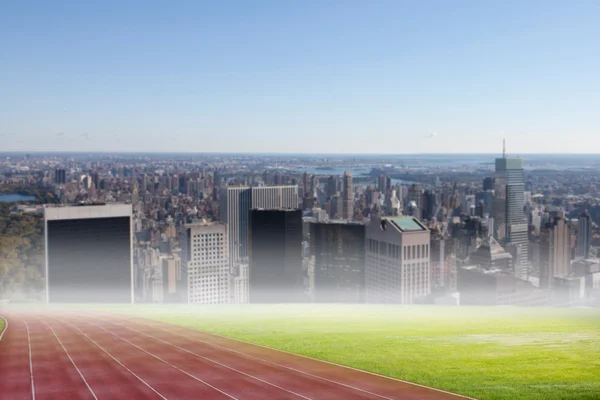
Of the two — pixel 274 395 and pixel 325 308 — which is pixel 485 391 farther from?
pixel 325 308

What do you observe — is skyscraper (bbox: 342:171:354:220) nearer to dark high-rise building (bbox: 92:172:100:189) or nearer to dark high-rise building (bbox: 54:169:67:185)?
dark high-rise building (bbox: 92:172:100:189)

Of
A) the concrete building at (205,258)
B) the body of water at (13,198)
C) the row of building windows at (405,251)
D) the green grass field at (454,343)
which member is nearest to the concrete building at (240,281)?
the concrete building at (205,258)

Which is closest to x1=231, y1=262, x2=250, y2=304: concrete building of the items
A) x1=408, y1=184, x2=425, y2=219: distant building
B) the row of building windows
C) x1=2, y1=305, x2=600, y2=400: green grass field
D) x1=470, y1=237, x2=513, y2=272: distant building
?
the row of building windows

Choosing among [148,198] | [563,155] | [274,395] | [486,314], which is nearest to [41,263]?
[148,198]

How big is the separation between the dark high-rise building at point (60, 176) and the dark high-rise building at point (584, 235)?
14886 mm

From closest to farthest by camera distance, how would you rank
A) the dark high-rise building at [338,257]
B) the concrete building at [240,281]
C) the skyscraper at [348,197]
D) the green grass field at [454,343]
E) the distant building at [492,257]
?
the green grass field at [454,343] < the distant building at [492,257] < the concrete building at [240,281] < the dark high-rise building at [338,257] < the skyscraper at [348,197]

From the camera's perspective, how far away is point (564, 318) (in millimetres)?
10219

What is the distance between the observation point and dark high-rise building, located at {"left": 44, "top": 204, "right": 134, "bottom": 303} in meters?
16.0

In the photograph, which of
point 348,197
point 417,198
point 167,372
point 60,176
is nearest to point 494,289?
point 417,198

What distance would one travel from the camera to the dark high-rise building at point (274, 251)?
1808 cm

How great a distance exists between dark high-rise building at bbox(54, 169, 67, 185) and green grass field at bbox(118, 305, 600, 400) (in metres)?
8.06

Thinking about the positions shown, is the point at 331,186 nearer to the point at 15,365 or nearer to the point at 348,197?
the point at 348,197

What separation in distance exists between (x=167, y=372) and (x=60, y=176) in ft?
42.4

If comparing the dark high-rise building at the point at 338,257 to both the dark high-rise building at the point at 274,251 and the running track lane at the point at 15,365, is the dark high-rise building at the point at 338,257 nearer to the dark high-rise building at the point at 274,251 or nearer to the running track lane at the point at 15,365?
the dark high-rise building at the point at 274,251
